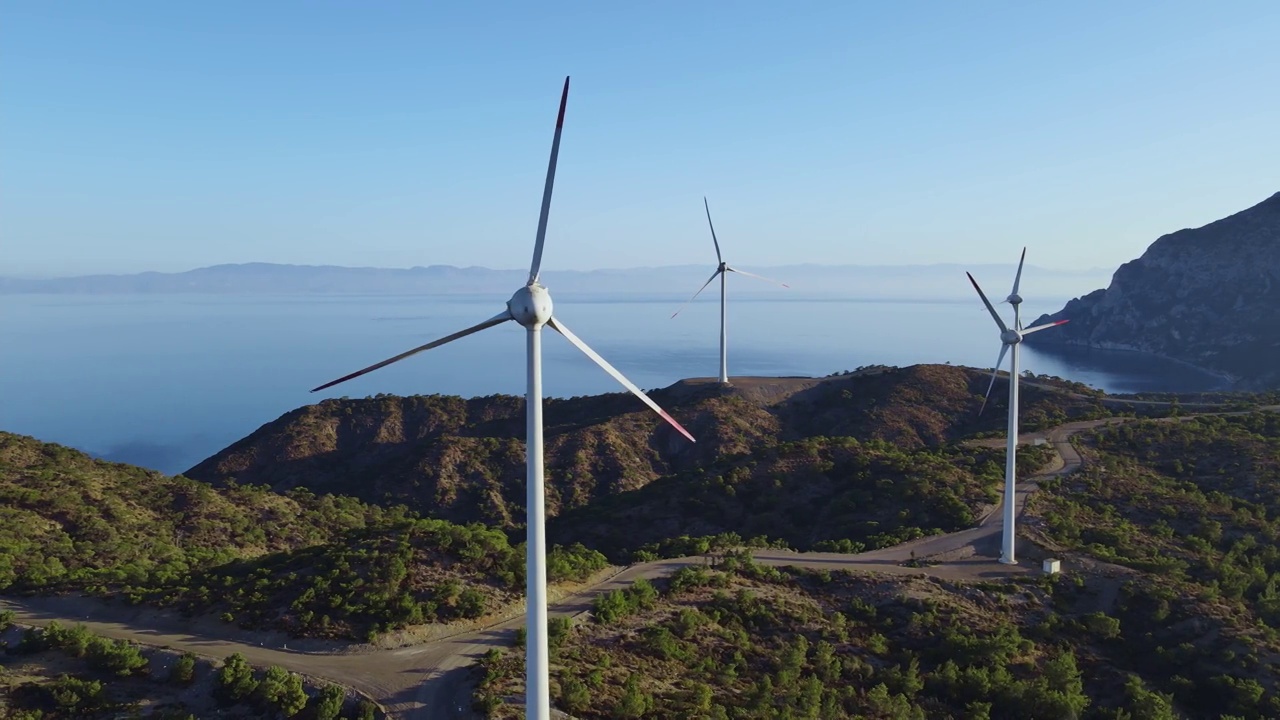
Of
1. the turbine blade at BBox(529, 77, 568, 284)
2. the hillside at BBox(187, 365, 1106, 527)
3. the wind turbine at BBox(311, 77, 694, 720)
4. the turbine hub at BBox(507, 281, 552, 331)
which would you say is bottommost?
the hillside at BBox(187, 365, 1106, 527)

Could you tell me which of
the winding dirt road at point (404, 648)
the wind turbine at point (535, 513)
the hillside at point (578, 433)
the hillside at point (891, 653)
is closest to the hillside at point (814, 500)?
the winding dirt road at point (404, 648)

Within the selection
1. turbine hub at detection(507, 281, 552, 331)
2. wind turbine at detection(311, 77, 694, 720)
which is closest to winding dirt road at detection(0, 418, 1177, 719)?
wind turbine at detection(311, 77, 694, 720)

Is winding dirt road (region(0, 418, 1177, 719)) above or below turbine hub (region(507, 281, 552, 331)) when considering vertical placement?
below

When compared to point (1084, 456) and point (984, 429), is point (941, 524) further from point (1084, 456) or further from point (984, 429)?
point (984, 429)

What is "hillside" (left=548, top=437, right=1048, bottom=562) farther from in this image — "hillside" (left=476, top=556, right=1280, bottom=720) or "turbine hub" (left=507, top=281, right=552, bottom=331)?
"turbine hub" (left=507, top=281, right=552, bottom=331)

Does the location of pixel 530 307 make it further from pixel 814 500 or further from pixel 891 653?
pixel 814 500

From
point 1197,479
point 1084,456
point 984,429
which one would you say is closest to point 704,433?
point 984,429

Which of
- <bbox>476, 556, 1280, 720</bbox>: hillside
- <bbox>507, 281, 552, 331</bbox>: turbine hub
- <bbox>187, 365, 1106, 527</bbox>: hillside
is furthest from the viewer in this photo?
<bbox>187, 365, 1106, 527</bbox>: hillside

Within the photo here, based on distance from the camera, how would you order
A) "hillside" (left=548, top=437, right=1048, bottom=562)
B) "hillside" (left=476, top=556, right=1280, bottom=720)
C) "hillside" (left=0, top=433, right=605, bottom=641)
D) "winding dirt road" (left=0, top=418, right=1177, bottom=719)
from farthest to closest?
"hillside" (left=548, top=437, right=1048, bottom=562) → "hillside" (left=0, top=433, right=605, bottom=641) → "hillside" (left=476, top=556, right=1280, bottom=720) → "winding dirt road" (left=0, top=418, right=1177, bottom=719)
